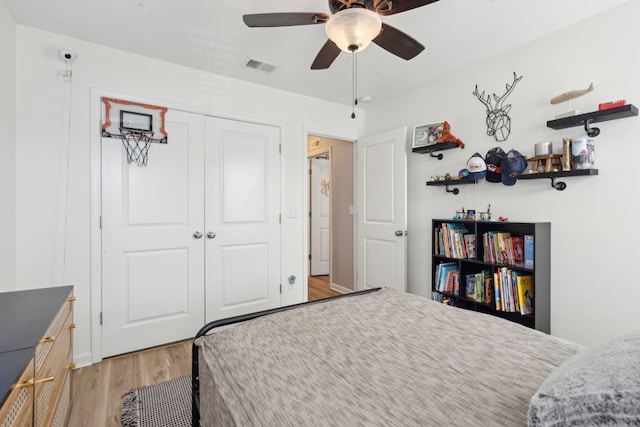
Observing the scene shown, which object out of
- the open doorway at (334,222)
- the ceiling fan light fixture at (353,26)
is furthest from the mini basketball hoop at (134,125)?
the open doorway at (334,222)

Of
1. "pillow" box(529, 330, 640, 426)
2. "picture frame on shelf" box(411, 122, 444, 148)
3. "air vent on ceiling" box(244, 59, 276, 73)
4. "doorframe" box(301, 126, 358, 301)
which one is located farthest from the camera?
"doorframe" box(301, 126, 358, 301)

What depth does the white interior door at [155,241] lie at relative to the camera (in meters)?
2.49

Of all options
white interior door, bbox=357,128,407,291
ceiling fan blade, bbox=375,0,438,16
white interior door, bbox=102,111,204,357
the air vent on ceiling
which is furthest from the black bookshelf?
white interior door, bbox=102,111,204,357

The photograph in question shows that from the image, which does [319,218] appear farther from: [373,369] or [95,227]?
[373,369]

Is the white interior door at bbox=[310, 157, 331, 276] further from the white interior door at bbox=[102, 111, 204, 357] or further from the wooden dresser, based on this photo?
the wooden dresser

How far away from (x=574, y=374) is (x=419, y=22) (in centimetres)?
224

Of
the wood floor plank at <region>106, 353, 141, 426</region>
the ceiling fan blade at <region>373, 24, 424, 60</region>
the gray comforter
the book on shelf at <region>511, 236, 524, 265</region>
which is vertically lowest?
the wood floor plank at <region>106, 353, 141, 426</region>

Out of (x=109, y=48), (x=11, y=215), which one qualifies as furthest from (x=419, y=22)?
(x=11, y=215)

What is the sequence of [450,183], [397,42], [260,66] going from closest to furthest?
[397,42] < [260,66] < [450,183]

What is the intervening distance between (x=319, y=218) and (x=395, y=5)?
13.4 ft

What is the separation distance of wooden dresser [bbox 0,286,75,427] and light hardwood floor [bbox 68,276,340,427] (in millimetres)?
144

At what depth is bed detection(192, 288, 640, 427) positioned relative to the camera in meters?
0.82

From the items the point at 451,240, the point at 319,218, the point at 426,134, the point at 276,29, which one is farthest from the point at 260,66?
the point at 319,218

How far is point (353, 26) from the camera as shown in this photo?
1.46 m
